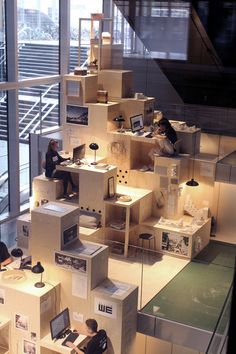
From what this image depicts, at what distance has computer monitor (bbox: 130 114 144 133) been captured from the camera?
332 inches

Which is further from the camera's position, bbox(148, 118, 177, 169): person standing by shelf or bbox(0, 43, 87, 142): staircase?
bbox(0, 43, 87, 142): staircase

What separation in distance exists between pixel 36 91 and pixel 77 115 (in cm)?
272

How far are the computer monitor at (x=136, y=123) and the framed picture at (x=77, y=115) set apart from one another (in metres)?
0.73

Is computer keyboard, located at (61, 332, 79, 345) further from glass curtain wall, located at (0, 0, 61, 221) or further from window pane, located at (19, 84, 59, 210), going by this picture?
window pane, located at (19, 84, 59, 210)

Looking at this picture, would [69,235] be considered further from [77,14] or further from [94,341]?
[77,14]

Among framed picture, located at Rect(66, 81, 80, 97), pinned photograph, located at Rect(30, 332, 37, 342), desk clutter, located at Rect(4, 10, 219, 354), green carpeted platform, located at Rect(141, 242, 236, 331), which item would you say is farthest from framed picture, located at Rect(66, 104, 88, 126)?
pinned photograph, located at Rect(30, 332, 37, 342)

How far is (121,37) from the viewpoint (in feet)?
37.7

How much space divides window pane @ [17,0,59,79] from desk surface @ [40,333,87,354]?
19.5 ft

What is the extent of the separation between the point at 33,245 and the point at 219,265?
2.35 m

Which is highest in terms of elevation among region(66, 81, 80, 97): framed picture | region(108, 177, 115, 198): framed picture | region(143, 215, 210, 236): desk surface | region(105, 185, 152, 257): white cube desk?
region(66, 81, 80, 97): framed picture

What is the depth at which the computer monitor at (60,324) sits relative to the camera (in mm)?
6045

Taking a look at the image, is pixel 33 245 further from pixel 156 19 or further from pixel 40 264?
pixel 156 19

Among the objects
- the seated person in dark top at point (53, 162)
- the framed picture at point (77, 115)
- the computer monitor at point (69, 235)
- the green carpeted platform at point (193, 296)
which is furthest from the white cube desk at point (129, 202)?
the computer monitor at point (69, 235)

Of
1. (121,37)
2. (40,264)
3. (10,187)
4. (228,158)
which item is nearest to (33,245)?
(40,264)
